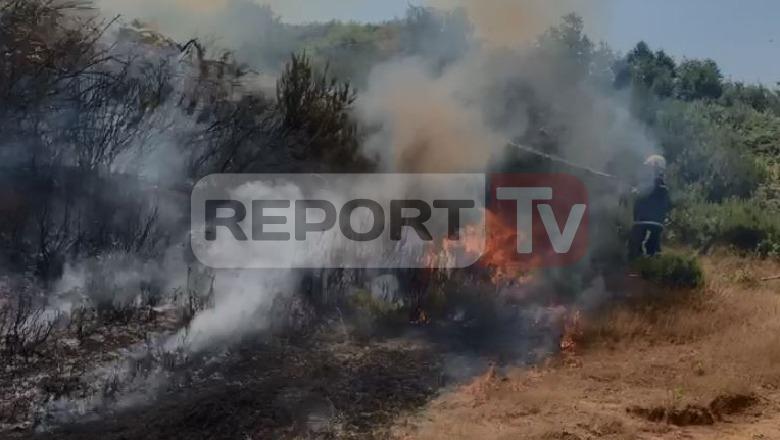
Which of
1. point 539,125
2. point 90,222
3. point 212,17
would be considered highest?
point 212,17

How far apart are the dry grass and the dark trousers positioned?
183cm

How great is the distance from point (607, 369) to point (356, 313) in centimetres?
251

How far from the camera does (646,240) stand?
10031 mm

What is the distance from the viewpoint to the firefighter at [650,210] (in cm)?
991

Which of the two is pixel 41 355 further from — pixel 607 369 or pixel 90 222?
pixel 607 369

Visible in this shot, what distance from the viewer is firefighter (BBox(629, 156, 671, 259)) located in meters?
9.91

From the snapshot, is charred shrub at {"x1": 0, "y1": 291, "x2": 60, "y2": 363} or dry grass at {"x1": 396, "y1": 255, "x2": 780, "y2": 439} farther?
charred shrub at {"x1": 0, "y1": 291, "x2": 60, "y2": 363}

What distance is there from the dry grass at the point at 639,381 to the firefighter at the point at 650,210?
188 cm

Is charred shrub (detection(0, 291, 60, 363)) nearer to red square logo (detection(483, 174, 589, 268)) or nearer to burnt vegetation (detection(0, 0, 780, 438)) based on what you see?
burnt vegetation (detection(0, 0, 780, 438))

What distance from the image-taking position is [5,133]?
6977 mm

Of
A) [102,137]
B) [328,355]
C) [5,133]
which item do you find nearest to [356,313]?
[328,355]

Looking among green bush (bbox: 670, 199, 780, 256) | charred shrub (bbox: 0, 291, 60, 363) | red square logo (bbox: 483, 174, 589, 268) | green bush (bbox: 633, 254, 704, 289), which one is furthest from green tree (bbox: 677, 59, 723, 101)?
charred shrub (bbox: 0, 291, 60, 363)

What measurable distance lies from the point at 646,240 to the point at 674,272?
1381mm

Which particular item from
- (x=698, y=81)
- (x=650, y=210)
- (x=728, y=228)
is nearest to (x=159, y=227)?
(x=650, y=210)
